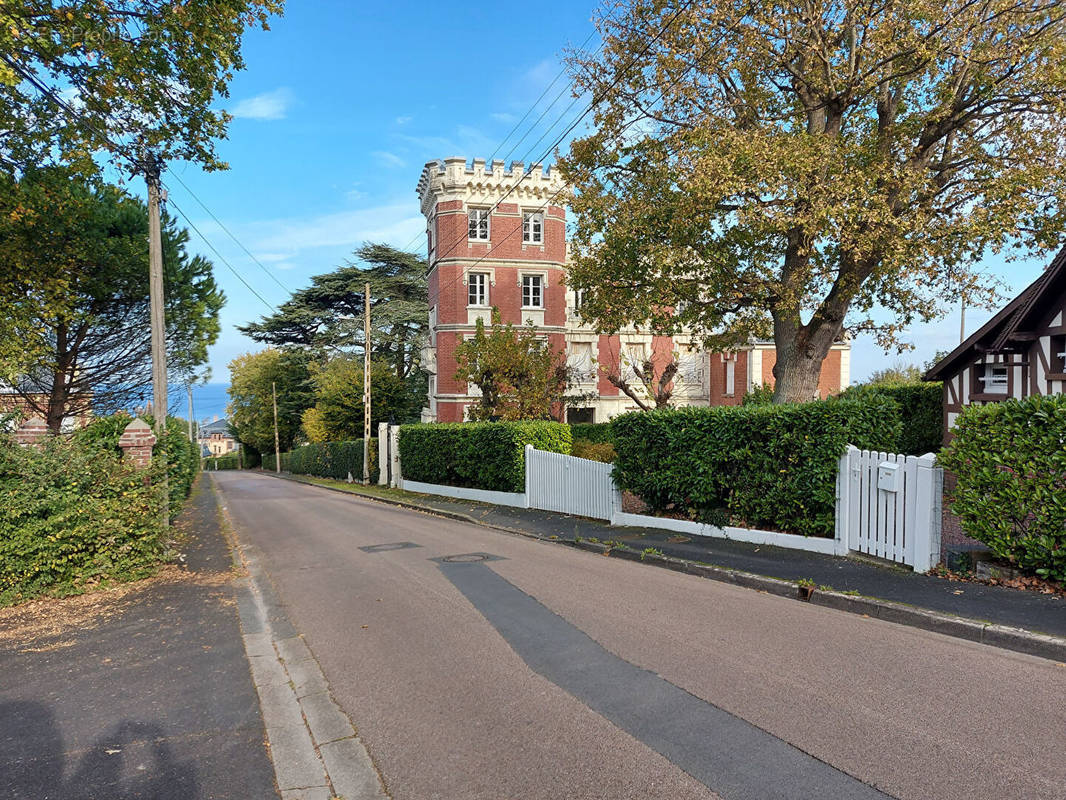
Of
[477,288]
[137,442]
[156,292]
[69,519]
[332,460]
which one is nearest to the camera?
[69,519]

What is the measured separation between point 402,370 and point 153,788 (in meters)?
39.5

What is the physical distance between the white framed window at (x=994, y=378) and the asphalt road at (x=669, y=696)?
16.0 metres

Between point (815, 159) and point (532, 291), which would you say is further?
point (532, 291)

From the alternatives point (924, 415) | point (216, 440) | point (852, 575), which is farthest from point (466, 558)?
point (216, 440)

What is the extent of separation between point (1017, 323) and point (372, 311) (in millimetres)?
33354

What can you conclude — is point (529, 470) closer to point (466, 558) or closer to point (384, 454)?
point (466, 558)

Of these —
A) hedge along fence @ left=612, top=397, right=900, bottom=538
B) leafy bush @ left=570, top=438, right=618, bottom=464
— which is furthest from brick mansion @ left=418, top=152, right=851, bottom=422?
hedge along fence @ left=612, top=397, right=900, bottom=538

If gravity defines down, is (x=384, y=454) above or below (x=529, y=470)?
below

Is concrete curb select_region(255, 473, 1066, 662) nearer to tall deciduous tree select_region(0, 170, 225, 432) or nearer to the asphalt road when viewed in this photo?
the asphalt road

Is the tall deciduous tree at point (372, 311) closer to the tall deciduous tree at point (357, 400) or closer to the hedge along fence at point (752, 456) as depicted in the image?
the tall deciduous tree at point (357, 400)

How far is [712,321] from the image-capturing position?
18.2 meters

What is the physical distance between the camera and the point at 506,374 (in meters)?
24.4

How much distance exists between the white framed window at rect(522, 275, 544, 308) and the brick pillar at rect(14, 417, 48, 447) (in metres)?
26.8

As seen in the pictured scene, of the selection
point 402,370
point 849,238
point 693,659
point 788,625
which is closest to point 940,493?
point 788,625
